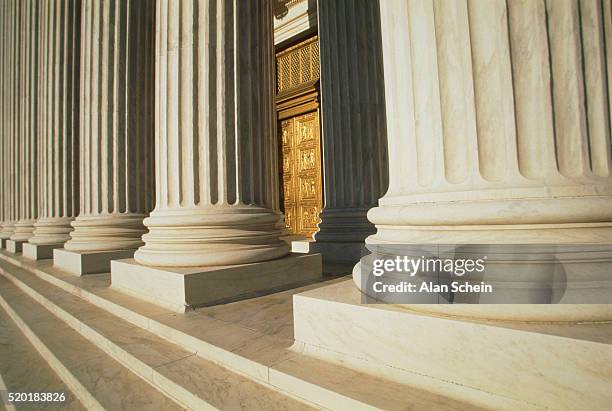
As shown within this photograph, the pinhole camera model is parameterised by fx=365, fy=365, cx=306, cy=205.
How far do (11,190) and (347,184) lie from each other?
20009 millimetres

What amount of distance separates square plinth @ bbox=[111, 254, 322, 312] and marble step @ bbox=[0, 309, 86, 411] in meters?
1.71

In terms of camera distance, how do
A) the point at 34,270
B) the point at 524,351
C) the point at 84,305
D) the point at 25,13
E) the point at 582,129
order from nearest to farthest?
the point at 524,351 → the point at 582,129 → the point at 84,305 → the point at 34,270 → the point at 25,13

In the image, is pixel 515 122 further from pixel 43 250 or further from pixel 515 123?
pixel 43 250

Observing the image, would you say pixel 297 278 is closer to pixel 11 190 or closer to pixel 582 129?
pixel 582 129

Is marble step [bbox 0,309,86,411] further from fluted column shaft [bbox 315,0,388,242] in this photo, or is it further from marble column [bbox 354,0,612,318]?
fluted column shaft [bbox 315,0,388,242]

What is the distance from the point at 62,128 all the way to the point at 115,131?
567cm

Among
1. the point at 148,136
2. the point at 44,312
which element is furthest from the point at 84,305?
the point at 148,136

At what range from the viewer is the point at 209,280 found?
6039mm

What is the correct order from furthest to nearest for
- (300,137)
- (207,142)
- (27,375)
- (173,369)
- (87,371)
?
(300,137) < (207,142) < (27,375) < (87,371) < (173,369)

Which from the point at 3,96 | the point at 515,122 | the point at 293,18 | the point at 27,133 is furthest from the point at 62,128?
the point at 515,122

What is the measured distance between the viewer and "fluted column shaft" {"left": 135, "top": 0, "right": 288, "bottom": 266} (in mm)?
6582

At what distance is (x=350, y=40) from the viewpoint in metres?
11.0

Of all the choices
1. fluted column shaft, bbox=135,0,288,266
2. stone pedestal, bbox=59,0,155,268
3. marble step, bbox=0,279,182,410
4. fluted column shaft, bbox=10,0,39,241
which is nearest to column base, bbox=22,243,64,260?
stone pedestal, bbox=59,0,155,268

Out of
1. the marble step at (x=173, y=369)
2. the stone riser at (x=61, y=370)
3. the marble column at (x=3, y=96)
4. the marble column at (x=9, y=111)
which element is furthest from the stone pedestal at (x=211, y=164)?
the marble column at (x=3, y=96)
